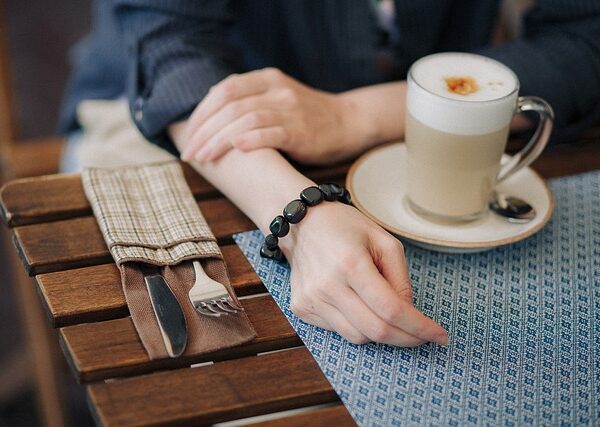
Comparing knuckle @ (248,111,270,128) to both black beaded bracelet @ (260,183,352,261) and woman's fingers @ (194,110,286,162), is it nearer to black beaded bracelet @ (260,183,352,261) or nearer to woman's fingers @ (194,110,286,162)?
woman's fingers @ (194,110,286,162)

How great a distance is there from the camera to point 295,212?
2.32 ft

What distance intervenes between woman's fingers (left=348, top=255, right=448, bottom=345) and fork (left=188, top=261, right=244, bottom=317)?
12cm

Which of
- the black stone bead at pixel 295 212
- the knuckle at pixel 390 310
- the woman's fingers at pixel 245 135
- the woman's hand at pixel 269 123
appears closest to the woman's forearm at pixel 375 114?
the woman's hand at pixel 269 123

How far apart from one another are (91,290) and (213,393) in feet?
0.58

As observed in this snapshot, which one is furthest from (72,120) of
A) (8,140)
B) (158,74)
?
(158,74)

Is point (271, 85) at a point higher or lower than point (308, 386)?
higher

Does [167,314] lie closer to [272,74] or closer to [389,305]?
[389,305]

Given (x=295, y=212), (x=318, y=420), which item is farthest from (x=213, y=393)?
(x=295, y=212)

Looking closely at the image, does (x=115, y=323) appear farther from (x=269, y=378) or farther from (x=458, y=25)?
(x=458, y=25)

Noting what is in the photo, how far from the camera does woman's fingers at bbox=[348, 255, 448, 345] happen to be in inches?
24.6

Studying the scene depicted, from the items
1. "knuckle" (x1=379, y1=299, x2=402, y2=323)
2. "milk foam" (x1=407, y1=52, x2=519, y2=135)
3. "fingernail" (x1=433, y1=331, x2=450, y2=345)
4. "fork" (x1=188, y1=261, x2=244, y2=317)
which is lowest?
"fingernail" (x1=433, y1=331, x2=450, y2=345)

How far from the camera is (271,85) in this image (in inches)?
35.2

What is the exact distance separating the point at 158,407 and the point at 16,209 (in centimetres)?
33

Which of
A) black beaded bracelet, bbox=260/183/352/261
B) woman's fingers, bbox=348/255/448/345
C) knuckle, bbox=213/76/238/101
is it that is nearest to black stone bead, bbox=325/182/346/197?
black beaded bracelet, bbox=260/183/352/261
